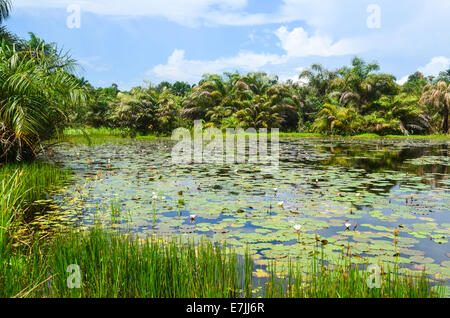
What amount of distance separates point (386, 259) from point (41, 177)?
7.03 metres

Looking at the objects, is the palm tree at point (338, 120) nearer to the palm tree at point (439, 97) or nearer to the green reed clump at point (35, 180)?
the palm tree at point (439, 97)

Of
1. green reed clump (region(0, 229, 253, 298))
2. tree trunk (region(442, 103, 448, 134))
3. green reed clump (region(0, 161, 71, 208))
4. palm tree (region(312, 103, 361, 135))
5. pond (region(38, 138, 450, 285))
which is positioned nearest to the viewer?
green reed clump (region(0, 229, 253, 298))

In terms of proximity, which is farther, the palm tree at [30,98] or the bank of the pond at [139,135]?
the bank of the pond at [139,135]

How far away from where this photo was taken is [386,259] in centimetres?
349

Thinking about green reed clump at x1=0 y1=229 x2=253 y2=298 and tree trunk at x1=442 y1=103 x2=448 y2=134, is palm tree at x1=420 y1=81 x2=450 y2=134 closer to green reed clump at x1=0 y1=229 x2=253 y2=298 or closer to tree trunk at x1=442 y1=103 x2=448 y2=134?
tree trunk at x1=442 y1=103 x2=448 y2=134

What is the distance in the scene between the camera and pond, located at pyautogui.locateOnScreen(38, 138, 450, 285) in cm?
385

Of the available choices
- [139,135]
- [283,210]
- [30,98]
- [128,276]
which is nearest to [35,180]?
[30,98]

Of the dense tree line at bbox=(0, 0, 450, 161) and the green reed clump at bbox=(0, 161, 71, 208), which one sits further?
the dense tree line at bbox=(0, 0, 450, 161)

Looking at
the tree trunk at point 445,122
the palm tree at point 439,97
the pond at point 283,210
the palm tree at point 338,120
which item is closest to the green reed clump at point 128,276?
the pond at point 283,210

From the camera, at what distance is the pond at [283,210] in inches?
151

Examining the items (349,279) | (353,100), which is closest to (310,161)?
(349,279)

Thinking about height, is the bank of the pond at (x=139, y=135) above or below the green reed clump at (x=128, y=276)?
above

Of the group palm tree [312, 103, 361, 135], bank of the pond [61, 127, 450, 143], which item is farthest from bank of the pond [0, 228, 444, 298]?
palm tree [312, 103, 361, 135]

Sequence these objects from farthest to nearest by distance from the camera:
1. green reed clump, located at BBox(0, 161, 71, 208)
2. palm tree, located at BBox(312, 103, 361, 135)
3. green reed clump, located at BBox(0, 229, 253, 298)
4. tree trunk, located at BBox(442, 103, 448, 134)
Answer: tree trunk, located at BBox(442, 103, 448, 134)
palm tree, located at BBox(312, 103, 361, 135)
green reed clump, located at BBox(0, 161, 71, 208)
green reed clump, located at BBox(0, 229, 253, 298)
